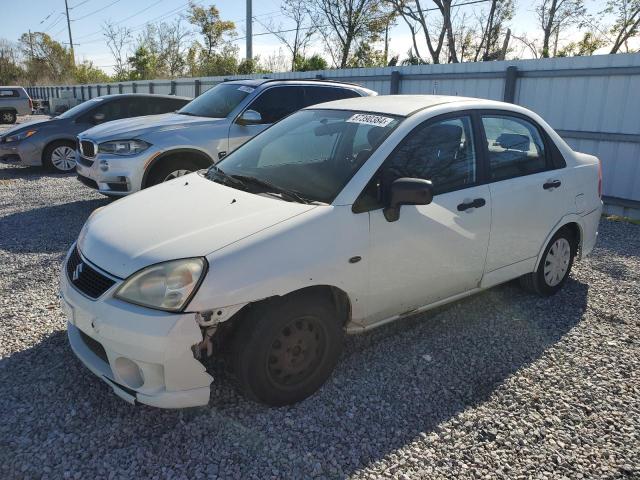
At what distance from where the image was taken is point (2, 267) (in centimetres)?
493

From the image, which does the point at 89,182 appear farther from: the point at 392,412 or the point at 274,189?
the point at 392,412

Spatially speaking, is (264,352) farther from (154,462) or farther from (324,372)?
(154,462)

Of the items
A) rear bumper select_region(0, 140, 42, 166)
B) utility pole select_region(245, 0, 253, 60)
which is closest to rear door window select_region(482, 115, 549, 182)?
rear bumper select_region(0, 140, 42, 166)

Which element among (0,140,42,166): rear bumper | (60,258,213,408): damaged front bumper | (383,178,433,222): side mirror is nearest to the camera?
(60,258,213,408): damaged front bumper

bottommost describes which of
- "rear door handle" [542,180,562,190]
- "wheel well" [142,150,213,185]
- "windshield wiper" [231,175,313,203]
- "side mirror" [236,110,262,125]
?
"wheel well" [142,150,213,185]

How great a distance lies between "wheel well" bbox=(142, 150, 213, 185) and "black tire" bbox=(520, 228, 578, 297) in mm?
4292

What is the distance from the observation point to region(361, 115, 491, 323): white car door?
307 cm

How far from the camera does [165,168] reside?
661cm

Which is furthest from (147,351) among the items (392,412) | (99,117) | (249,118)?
(99,117)

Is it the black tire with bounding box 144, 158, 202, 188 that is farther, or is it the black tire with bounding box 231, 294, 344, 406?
the black tire with bounding box 144, 158, 202, 188

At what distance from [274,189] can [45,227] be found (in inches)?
180

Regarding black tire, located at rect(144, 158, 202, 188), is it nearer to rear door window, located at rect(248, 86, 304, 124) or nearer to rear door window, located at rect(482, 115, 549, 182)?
rear door window, located at rect(248, 86, 304, 124)

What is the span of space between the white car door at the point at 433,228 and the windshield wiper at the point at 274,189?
0.45 m

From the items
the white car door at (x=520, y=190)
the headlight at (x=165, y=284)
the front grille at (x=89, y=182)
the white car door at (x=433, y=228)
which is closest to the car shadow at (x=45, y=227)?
the front grille at (x=89, y=182)
